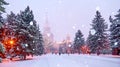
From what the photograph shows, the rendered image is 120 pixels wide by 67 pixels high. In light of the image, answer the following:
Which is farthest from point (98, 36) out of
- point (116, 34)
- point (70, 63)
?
point (70, 63)

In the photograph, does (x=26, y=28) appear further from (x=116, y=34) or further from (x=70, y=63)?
→ (x=70, y=63)

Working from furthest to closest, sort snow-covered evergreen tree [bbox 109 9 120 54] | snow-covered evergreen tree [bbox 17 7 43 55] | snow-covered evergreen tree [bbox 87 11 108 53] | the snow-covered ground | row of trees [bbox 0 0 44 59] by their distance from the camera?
snow-covered evergreen tree [bbox 87 11 108 53] < snow-covered evergreen tree [bbox 17 7 43 55] < row of trees [bbox 0 0 44 59] < snow-covered evergreen tree [bbox 109 9 120 54] < the snow-covered ground

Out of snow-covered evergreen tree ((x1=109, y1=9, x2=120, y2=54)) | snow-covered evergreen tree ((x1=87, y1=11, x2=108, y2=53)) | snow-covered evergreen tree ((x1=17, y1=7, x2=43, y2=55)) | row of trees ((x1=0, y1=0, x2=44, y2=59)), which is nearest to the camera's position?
snow-covered evergreen tree ((x1=109, y1=9, x2=120, y2=54))

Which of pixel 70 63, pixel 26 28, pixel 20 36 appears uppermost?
pixel 26 28

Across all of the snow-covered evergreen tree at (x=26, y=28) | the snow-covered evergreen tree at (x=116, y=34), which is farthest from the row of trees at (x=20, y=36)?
the snow-covered evergreen tree at (x=116, y=34)

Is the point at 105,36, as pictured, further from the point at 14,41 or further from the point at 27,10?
the point at 14,41

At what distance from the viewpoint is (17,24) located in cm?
5484

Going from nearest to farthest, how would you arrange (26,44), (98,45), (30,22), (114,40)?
1. (114,40)
2. (26,44)
3. (30,22)
4. (98,45)

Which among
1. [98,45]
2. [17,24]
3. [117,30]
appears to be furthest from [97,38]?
[17,24]

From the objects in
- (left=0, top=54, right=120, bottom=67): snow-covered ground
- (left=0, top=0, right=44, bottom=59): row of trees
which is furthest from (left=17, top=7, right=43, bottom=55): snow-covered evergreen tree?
(left=0, top=54, right=120, bottom=67): snow-covered ground

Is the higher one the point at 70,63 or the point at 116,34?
the point at 116,34

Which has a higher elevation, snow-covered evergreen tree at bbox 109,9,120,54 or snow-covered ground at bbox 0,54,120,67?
snow-covered evergreen tree at bbox 109,9,120,54

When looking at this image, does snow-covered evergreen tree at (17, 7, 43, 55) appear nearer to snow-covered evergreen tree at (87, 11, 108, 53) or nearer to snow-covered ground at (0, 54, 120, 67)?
snow-covered ground at (0, 54, 120, 67)

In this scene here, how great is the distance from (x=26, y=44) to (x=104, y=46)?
26.5 m
